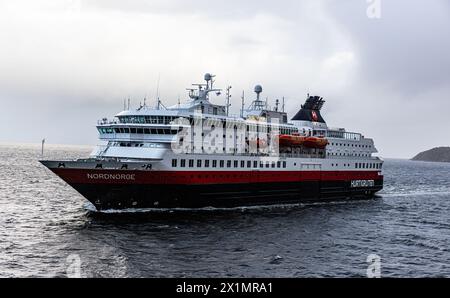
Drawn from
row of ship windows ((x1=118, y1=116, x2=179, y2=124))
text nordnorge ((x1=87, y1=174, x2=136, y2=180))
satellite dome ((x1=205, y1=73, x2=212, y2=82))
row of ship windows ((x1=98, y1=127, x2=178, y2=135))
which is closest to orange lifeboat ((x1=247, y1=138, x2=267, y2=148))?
satellite dome ((x1=205, y1=73, x2=212, y2=82))

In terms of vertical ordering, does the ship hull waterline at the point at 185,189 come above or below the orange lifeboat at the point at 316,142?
below

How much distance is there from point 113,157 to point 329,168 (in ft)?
86.9

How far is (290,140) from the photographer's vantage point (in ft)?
156

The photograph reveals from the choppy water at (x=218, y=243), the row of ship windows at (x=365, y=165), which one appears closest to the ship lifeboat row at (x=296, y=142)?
the row of ship windows at (x=365, y=165)

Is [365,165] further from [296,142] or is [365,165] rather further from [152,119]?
[152,119]

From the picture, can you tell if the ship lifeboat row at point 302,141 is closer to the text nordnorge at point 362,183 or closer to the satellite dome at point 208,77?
the text nordnorge at point 362,183

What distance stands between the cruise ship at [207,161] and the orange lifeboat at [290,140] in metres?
0.11

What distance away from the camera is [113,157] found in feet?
125

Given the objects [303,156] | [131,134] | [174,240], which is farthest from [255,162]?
[174,240]

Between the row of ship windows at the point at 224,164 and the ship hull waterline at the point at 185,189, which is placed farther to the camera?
the row of ship windows at the point at 224,164

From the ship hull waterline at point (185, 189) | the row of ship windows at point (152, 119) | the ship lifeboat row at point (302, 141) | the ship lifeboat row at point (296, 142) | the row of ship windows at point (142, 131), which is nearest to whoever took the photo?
the ship hull waterline at point (185, 189)

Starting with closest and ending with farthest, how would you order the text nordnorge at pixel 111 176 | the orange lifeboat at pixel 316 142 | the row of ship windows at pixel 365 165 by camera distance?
the text nordnorge at pixel 111 176
the orange lifeboat at pixel 316 142
the row of ship windows at pixel 365 165

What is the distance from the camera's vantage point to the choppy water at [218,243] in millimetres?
22703

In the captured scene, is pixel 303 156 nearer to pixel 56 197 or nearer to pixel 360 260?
pixel 360 260
